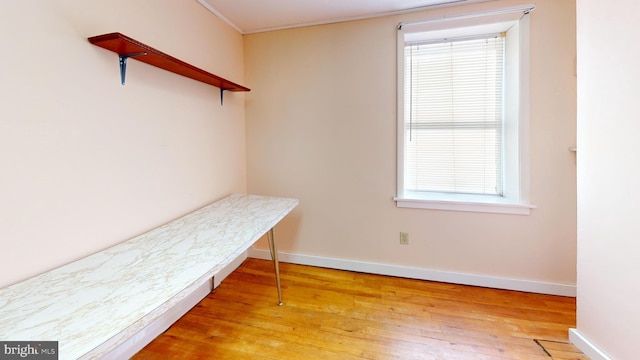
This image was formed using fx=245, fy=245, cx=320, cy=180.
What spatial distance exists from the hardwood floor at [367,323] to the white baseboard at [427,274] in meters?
0.06

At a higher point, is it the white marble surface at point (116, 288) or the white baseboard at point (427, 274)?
→ the white marble surface at point (116, 288)

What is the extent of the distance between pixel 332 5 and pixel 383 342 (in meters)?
2.48

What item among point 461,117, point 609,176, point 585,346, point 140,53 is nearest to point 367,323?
point 585,346

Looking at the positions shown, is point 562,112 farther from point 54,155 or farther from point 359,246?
point 54,155

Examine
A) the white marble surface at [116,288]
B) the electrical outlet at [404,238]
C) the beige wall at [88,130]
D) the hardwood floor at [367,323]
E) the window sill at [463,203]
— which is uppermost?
the beige wall at [88,130]

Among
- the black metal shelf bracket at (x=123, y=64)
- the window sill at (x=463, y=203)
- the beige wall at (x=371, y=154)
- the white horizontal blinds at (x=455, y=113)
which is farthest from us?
the white horizontal blinds at (x=455, y=113)

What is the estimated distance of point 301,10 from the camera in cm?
207

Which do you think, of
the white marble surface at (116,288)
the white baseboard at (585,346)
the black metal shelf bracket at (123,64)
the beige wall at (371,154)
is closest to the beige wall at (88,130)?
the black metal shelf bracket at (123,64)

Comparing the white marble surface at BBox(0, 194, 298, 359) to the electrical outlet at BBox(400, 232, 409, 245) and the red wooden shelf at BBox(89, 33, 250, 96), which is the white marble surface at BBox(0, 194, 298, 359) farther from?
the electrical outlet at BBox(400, 232, 409, 245)

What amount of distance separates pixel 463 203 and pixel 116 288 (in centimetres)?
229

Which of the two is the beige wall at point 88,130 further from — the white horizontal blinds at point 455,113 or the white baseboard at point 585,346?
the white baseboard at point 585,346

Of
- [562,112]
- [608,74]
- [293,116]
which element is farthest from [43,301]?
[562,112]

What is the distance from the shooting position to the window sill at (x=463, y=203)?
1.99 meters

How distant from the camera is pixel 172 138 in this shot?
1659 millimetres
